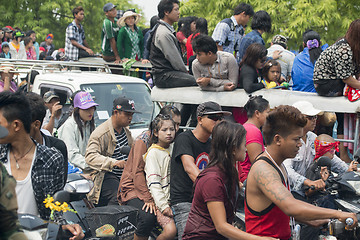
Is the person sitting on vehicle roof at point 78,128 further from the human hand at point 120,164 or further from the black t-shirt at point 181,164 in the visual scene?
the black t-shirt at point 181,164

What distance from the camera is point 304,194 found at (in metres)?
5.81

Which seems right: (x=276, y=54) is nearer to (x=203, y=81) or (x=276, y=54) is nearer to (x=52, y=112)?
(x=203, y=81)

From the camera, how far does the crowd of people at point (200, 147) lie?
156 inches

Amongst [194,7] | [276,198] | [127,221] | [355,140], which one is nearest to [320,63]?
[355,140]

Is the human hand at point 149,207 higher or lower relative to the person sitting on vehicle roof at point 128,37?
lower

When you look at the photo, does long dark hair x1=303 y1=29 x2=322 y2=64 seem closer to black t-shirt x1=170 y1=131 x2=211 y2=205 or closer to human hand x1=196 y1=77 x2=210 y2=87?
Result: human hand x1=196 y1=77 x2=210 y2=87

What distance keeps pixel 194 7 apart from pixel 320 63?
1545 cm

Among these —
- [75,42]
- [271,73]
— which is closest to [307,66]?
[271,73]

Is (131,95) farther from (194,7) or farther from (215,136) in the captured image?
(194,7)

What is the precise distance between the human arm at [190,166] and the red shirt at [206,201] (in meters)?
1.08

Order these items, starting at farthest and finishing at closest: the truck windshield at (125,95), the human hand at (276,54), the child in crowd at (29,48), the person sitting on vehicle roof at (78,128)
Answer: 1. the child in crowd at (29,48)
2. the human hand at (276,54)
3. the truck windshield at (125,95)
4. the person sitting on vehicle roof at (78,128)

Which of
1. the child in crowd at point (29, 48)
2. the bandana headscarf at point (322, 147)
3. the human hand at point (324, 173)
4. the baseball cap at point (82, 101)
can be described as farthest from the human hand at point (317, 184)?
the child in crowd at point (29, 48)

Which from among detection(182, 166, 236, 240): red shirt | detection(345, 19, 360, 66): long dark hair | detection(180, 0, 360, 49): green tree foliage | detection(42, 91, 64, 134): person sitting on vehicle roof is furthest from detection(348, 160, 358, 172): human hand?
detection(180, 0, 360, 49): green tree foliage

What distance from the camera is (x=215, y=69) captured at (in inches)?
295
